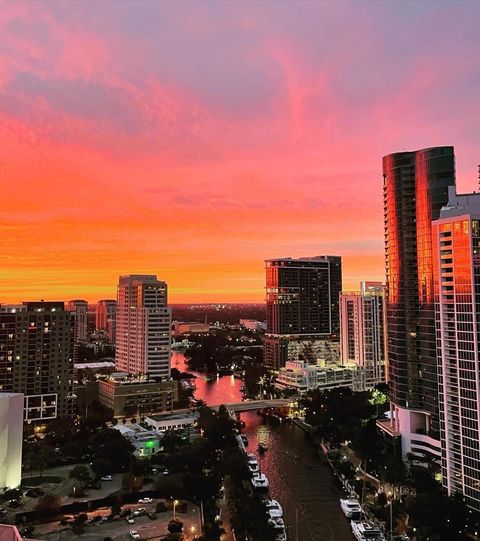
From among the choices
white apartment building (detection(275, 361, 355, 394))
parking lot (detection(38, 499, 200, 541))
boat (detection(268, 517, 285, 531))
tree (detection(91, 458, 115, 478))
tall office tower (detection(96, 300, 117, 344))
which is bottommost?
parking lot (detection(38, 499, 200, 541))

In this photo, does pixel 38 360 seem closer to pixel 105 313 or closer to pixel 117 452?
pixel 117 452

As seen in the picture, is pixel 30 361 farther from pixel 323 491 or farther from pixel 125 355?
pixel 323 491

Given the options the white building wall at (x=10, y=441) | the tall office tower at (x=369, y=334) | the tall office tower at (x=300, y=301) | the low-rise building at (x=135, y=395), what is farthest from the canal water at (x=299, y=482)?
the tall office tower at (x=300, y=301)

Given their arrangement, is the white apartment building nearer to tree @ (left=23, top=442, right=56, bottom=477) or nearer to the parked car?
tree @ (left=23, top=442, right=56, bottom=477)

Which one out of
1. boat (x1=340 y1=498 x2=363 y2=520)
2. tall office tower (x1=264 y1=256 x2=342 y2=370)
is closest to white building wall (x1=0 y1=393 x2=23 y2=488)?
boat (x1=340 y1=498 x2=363 y2=520)

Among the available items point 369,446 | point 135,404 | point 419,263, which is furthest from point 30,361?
point 419,263
